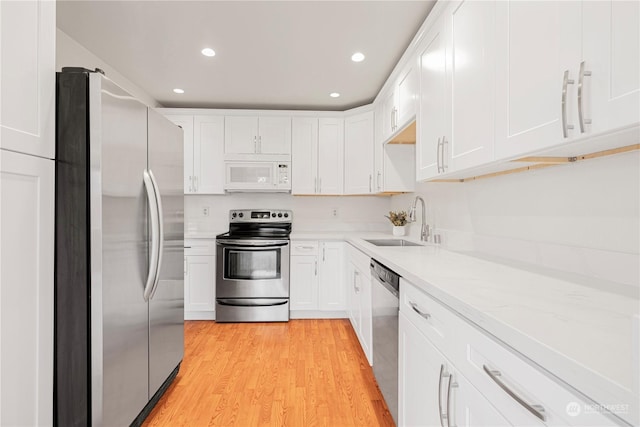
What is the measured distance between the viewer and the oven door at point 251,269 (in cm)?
345

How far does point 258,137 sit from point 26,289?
295 cm

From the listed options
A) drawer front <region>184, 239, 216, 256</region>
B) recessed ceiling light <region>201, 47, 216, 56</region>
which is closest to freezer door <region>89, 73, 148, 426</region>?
recessed ceiling light <region>201, 47, 216, 56</region>

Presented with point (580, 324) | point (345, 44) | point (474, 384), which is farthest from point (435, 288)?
point (345, 44)

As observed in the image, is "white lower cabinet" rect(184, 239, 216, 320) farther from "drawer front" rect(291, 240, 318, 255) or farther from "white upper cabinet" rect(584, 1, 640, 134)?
"white upper cabinet" rect(584, 1, 640, 134)

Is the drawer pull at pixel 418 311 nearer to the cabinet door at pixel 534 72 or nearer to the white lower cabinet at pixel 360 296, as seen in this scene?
the cabinet door at pixel 534 72

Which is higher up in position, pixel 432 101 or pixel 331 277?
pixel 432 101

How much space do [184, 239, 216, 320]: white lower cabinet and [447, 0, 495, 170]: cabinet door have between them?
9.03 feet

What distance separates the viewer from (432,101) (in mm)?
1904

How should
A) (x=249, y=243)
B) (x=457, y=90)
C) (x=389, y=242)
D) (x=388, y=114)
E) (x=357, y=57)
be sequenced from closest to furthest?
1. (x=457, y=90)
2. (x=357, y=57)
3. (x=389, y=242)
4. (x=388, y=114)
5. (x=249, y=243)

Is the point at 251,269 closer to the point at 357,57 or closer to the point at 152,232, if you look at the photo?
the point at 152,232

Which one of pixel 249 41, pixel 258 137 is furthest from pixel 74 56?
pixel 258 137

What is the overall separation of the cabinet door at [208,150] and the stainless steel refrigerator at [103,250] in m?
2.08

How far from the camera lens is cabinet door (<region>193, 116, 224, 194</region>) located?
3.83m

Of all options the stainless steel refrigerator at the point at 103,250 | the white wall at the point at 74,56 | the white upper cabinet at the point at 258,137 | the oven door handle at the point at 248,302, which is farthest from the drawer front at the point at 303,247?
the white wall at the point at 74,56
